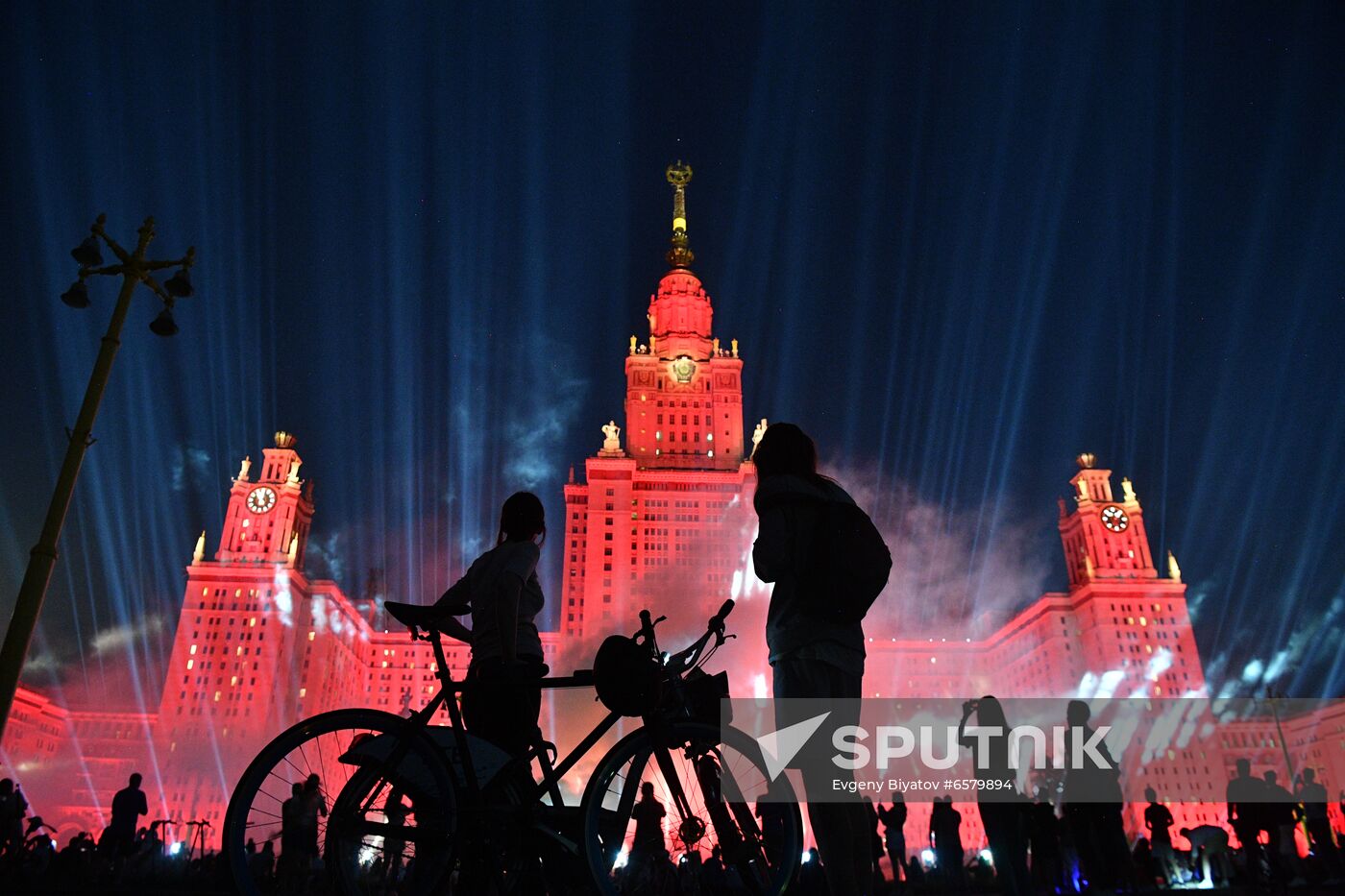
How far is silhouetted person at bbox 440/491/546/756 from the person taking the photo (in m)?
4.62

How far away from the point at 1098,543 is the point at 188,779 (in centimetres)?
9983

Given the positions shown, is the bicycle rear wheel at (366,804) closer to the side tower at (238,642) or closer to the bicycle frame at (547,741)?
the bicycle frame at (547,741)

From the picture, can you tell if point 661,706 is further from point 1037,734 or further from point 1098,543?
point 1098,543

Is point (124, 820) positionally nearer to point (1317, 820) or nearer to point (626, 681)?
point (626, 681)

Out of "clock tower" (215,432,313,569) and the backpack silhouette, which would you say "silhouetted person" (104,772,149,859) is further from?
"clock tower" (215,432,313,569)

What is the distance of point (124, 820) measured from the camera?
1195cm

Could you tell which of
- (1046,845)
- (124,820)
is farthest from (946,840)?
(124,820)

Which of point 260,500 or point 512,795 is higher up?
point 260,500

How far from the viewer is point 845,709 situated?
439 centimetres

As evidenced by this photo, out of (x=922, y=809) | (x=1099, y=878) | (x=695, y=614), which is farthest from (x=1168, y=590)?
(x=1099, y=878)

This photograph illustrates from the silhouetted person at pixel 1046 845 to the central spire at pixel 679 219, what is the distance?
10154 centimetres

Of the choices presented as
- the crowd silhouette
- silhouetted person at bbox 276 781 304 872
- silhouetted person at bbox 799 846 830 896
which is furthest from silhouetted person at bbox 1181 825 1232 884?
silhouetted person at bbox 276 781 304 872

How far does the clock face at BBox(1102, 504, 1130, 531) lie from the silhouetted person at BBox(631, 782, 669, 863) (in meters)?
105

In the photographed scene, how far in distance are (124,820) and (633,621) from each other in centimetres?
6679
